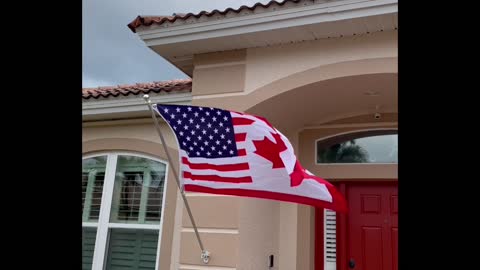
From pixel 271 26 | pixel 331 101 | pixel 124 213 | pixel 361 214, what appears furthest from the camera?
pixel 124 213

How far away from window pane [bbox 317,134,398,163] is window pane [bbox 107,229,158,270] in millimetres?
2667

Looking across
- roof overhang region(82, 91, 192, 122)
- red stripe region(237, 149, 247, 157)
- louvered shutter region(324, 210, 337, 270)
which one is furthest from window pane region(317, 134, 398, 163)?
red stripe region(237, 149, 247, 157)

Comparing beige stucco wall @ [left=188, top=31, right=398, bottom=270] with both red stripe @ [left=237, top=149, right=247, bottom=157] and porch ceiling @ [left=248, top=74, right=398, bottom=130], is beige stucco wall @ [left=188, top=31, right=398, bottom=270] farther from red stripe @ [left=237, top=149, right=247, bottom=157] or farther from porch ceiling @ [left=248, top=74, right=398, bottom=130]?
red stripe @ [left=237, top=149, right=247, bottom=157]

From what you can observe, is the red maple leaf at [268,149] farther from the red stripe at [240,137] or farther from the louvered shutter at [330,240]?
the louvered shutter at [330,240]

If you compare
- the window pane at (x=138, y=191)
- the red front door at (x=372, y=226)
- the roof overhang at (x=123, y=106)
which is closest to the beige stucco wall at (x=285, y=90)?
the red front door at (x=372, y=226)

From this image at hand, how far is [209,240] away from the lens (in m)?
5.15

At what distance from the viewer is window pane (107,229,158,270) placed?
6223 mm

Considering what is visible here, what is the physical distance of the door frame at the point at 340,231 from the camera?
6.16 meters

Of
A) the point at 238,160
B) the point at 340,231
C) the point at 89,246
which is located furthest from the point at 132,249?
the point at 238,160

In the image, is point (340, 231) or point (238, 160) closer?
point (238, 160)

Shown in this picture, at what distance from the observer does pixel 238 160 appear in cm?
402

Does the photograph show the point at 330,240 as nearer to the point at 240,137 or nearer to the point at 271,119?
the point at 271,119

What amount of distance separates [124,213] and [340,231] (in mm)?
3086
